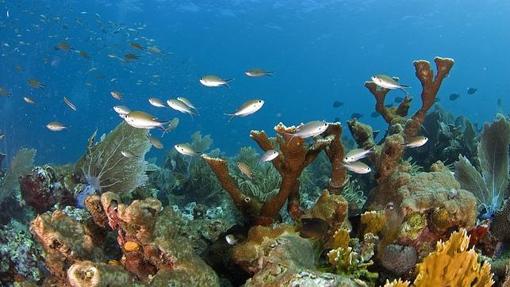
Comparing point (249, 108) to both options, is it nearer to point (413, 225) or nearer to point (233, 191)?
point (233, 191)

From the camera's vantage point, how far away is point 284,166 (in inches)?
184

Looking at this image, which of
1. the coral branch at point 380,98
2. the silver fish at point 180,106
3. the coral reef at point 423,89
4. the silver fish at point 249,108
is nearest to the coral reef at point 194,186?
the silver fish at point 180,106

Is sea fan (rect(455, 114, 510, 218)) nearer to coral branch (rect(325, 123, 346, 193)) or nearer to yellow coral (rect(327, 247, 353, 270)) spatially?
coral branch (rect(325, 123, 346, 193))

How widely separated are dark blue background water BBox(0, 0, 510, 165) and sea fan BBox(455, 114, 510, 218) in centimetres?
1995

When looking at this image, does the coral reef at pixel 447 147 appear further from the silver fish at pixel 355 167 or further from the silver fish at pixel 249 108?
the silver fish at pixel 249 108

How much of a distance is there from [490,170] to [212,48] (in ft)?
268

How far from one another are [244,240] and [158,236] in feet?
3.64

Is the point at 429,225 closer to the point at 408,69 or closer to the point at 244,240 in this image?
the point at 244,240

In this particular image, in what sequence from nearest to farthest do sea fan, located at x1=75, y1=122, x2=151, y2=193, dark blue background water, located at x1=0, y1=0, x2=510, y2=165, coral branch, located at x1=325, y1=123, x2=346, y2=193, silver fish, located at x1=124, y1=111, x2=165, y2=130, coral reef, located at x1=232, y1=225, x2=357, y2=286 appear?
coral reef, located at x1=232, y1=225, x2=357, y2=286 → coral branch, located at x1=325, y1=123, x2=346, y2=193 → silver fish, located at x1=124, y1=111, x2=165, y2=130 → sea fan, located at x1=75, y1=122, x2=151, y2=193 → dark blue background water, located at x1=0, y1=0, x2=510, y2=165

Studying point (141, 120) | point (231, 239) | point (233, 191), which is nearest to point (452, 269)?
point (231, 239)

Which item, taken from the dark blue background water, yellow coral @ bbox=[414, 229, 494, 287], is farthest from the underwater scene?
the dark blue background water

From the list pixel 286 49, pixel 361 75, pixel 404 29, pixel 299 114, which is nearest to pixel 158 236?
pixel 404 29

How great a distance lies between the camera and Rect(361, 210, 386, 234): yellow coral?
14.0 ft

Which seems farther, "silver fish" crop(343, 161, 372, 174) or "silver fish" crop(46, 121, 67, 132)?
"silver fish" crop(46, 121, 67, 132)
